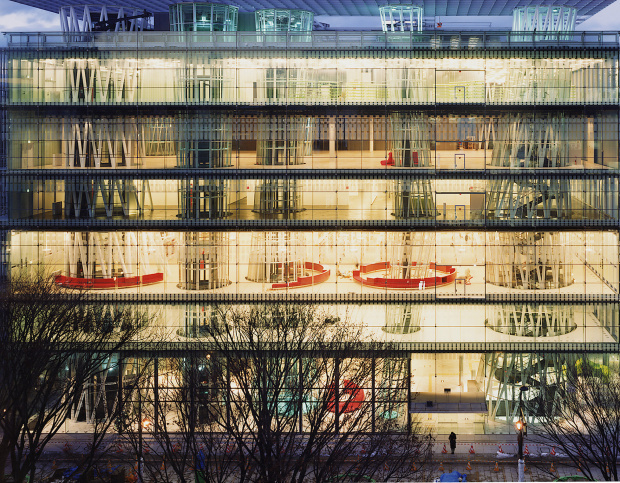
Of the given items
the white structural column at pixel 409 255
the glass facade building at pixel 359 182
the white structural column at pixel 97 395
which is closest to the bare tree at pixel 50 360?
the white structural column at pixel 97 395

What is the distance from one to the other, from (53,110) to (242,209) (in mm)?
15435

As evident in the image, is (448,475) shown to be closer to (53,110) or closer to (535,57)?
(535,57)

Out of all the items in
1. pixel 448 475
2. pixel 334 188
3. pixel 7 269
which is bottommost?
pixel 448 475

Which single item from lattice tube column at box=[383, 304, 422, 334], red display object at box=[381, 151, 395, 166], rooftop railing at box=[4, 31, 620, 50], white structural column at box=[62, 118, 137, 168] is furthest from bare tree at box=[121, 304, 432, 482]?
rooftop railing at box=[4, 31, 620, 50]

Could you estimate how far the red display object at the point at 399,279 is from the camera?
73.0m

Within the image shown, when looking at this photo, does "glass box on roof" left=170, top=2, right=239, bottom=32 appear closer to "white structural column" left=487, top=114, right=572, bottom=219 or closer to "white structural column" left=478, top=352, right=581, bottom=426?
"white structural column" left=487, top=114, right=572, bottom=219

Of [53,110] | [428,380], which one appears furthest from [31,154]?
[428,380]

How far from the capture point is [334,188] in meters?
72.6

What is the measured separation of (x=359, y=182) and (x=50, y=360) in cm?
2520

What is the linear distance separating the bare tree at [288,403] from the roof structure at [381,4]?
65.6 meters

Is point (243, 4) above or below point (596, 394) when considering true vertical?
above

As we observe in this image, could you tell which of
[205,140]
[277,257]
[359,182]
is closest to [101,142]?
[205,140]

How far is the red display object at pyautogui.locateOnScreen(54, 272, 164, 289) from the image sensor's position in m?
73.8

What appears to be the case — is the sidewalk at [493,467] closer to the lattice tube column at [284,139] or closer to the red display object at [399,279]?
the red display object at [399,279]
